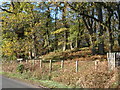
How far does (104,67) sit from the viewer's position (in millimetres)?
11328

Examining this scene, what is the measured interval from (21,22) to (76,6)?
9192 millimetres

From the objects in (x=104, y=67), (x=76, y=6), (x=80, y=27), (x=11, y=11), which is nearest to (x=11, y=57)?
(x=11, y=11)

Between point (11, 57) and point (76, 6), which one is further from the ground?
point (76, 6)

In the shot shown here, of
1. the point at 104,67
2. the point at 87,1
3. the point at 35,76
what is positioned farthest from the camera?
the point at 87,1

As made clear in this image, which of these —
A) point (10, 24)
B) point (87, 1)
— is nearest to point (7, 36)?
point (10, 24)

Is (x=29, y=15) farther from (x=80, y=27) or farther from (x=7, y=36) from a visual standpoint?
(x=80, y=27)

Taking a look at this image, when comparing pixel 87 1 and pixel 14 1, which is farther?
pixel 14 1

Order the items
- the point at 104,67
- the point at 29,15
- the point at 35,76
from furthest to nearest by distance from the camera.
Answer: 1. the point at 29,15
2. the point at 35,76
3. the point at 104,67

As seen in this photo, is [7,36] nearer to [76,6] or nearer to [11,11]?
[11,11]

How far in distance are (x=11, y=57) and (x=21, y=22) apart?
5.94 m

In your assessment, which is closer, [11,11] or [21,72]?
[21,72]

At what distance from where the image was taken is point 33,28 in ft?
79.8

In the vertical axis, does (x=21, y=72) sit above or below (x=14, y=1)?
below

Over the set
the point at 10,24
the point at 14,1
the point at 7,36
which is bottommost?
the point at 7,36
